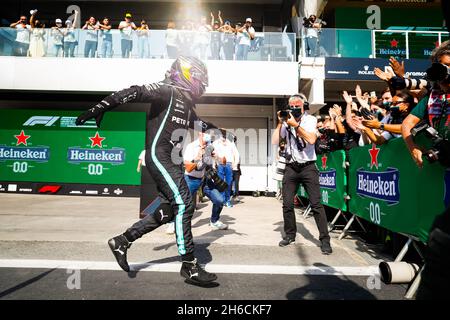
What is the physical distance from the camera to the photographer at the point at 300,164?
12.7 ft

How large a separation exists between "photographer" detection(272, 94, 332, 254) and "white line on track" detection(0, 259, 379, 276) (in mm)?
848

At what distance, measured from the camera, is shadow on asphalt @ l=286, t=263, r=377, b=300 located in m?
2.34

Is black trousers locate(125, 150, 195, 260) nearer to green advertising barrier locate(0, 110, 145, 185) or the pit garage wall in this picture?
green advertising barrier locate(0, 110, 145, 185)

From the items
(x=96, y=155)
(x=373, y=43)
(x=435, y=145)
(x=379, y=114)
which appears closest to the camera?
(x=435, y=145)

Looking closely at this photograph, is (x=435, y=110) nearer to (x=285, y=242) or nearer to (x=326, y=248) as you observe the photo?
(x=326, y=248)

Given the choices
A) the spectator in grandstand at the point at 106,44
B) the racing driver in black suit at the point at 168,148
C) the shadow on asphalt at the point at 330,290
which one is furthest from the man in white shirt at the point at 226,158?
the spectator in grandstand at the point at 106,44

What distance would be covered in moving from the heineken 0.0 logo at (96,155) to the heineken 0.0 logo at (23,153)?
1.11 m

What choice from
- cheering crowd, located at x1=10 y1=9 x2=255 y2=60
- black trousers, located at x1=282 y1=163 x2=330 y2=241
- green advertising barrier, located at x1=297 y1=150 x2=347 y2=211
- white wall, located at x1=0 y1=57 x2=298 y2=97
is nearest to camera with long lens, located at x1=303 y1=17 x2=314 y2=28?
white wall, located at x1=0 y1=57 x2=298 y2=97

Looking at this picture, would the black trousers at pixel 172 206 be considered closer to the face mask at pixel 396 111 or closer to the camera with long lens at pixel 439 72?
the camera with long lens at pixel 439 72

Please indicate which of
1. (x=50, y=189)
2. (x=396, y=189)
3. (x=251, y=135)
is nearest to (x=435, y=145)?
(x=396, y=189)

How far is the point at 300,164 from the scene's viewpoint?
13.4ft

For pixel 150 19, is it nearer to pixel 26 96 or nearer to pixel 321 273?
pixel 26 96

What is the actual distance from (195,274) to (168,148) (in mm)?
1226
